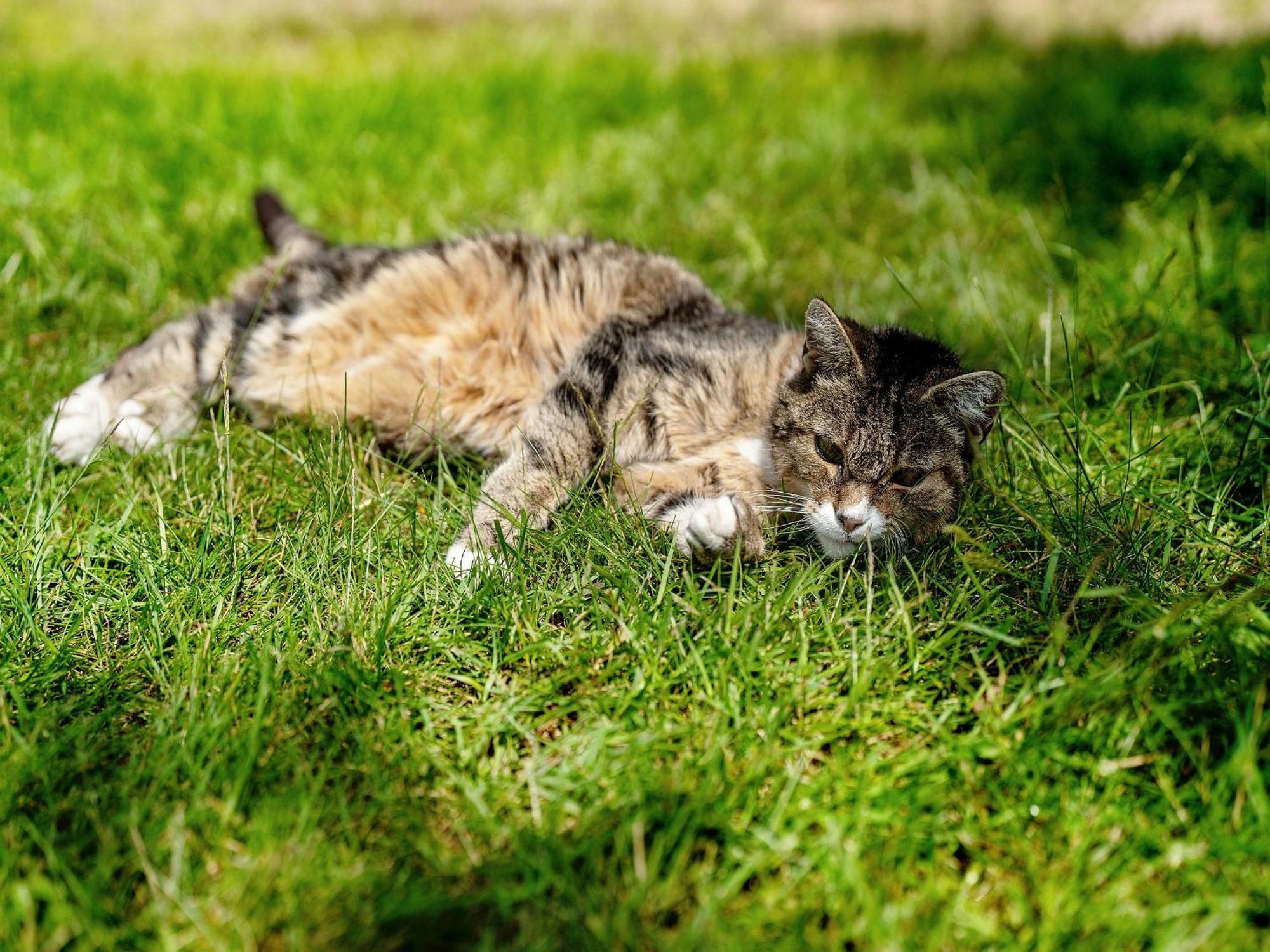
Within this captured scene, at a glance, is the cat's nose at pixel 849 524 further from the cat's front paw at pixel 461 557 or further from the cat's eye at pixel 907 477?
the cat's front paw at pixel 461 557

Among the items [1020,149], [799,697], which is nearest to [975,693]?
[799,697]

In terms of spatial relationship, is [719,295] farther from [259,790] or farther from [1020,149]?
[259,790]

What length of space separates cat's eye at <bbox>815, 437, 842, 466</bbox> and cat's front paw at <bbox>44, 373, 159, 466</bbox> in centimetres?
194

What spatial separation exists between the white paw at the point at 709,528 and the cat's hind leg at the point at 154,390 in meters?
1.57

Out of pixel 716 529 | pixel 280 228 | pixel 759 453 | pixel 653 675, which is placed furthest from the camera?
pixel 280 228

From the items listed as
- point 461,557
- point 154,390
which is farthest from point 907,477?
point 154,390

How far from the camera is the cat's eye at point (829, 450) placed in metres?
2.56

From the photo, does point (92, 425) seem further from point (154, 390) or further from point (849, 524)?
point (849, 524)

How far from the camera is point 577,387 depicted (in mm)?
2775

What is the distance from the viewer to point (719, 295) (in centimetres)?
382

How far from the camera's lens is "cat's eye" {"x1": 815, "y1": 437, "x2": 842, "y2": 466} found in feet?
8.40

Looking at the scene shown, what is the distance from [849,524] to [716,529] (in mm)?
364

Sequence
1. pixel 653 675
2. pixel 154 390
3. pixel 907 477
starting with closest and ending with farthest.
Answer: pixel 653 675 → pixel 907 477 → pixel 154 390

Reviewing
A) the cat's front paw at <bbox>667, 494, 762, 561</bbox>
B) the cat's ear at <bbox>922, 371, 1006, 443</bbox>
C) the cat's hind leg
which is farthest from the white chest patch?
the cat's hind leg
